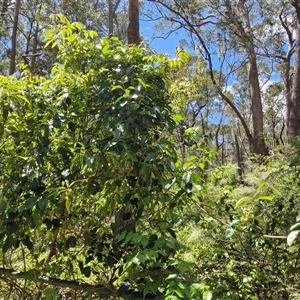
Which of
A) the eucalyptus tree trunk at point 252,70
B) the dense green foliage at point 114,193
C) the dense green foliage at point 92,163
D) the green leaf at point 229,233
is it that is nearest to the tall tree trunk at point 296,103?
the eucalyptus tree trunk at point 252,70

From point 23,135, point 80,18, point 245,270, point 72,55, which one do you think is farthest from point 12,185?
point 80,18

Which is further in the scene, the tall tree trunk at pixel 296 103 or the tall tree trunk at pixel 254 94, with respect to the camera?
the tall tree trunk at pixel 254 94

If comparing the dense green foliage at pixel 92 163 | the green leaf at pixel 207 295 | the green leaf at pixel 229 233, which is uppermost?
the dense green foliage at pixel 92 163

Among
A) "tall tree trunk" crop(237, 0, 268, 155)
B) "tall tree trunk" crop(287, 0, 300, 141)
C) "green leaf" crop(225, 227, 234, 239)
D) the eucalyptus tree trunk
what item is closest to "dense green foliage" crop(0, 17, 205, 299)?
"green leaf" crop(225, 227, 234, 239)

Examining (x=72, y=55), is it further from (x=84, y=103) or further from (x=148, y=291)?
(x=148, y=291)

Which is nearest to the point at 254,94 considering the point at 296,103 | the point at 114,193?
the point at 296,103

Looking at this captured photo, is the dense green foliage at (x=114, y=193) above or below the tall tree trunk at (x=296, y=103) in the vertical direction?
below

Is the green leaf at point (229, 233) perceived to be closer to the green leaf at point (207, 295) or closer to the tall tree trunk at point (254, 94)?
the green leaf at point (207, 295)

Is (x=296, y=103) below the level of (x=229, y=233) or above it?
above

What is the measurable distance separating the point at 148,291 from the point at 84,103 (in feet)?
2.97

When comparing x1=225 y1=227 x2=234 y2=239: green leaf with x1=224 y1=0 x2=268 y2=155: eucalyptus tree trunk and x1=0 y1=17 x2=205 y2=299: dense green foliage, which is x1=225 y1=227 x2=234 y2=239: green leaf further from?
x1=224 y1=0 x2=268 y2=155: eucalyptus tree trunk

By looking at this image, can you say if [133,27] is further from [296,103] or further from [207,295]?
[207,295]

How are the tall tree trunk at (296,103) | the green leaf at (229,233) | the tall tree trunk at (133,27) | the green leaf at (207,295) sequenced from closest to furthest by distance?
1. the green leaf at (207,295)
2. the green leaf at (229,233)
3. the tall tree trunk at (133,27)
4. the tall tree trunk at (296,103)

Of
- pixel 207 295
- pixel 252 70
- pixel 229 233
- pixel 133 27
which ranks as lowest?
pixel 207 295
